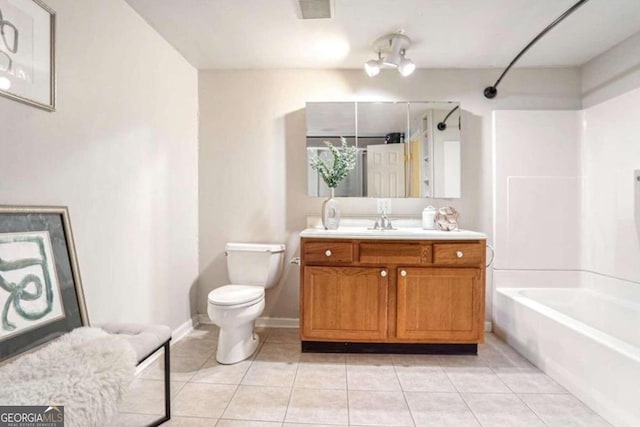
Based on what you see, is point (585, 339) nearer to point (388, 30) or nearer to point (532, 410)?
point (532, 410)

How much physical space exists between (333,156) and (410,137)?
0.66m

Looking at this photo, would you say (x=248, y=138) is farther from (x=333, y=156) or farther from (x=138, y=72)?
(x=138, y=72)

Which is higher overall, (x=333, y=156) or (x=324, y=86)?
(x=324, y=86)

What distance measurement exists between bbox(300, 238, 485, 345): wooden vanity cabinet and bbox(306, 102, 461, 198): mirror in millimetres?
639

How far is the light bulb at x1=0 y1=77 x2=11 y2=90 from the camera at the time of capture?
1.12 metres

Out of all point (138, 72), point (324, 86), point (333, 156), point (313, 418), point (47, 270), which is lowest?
point (313, 418)

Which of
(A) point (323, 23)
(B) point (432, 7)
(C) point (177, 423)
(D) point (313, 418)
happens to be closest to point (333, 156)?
(A) point (323, 23)

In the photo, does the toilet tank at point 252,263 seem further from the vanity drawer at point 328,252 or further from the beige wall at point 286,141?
the vanity drawer at point 328,252

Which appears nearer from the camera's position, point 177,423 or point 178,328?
point 177,423

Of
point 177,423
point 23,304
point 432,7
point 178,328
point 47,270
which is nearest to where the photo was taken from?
point 23,304

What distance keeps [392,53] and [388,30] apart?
162 mm

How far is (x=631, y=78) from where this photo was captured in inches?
84.0

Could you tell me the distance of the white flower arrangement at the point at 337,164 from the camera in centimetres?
249

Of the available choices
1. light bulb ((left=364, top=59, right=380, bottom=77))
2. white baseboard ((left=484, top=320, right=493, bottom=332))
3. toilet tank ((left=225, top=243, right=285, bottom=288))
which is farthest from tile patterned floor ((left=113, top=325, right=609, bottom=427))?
light bulb ((left=364, top=59, right=380, bottom=77))
